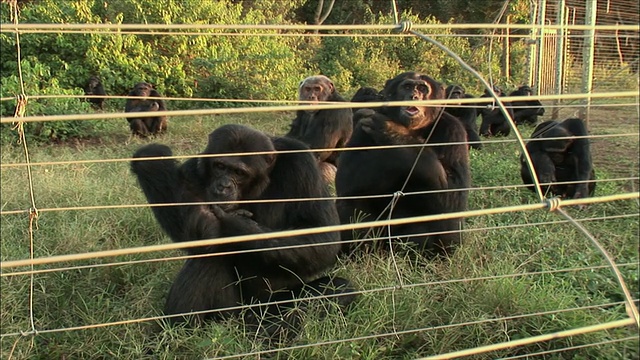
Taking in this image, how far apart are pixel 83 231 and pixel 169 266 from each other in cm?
101

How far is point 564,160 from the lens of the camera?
24.6 feet

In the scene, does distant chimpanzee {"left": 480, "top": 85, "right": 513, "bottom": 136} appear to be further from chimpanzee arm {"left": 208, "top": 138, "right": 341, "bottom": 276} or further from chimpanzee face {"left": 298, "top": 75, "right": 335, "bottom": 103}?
chimpanzee arm {"left": 208, "top": 138, "right": 341, "bottom": 276}

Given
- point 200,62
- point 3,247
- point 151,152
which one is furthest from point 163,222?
point 200,62

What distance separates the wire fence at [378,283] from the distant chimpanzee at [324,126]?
8.65 ft

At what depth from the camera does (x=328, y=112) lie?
26.6ft

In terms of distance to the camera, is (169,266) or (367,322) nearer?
(367,322)

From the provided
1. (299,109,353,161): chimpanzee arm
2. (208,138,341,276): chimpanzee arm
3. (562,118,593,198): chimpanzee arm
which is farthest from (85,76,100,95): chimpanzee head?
(208,138,341,276): chimpanzee arm

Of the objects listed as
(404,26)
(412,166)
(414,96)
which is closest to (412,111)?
(414,96)

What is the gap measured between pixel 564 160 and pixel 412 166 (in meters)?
3.45

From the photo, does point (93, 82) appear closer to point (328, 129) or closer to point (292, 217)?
point (328, 129)

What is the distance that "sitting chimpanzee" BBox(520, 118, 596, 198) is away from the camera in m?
7.05

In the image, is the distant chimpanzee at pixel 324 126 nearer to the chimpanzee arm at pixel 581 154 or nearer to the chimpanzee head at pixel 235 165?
the chimpanzee arm at pixel 581 154

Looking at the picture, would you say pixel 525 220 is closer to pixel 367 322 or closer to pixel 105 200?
pixel 367 322

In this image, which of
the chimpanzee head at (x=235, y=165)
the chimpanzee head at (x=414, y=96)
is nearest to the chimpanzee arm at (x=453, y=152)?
the chimpanzee head at (x=414, y=96)
